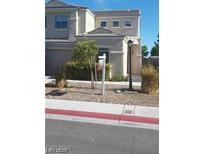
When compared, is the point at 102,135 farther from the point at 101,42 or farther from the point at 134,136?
the point at 101,42

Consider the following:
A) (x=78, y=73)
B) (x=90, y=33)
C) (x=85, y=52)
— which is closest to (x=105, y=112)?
(x=85, y=52)

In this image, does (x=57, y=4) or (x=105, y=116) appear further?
(x=57, y=4)

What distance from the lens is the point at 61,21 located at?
2475cm

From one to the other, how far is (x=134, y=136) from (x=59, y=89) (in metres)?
7.88

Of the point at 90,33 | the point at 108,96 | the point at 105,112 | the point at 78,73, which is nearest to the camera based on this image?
the point at 105,112

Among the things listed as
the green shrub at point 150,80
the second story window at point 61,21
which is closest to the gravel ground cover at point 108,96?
the green shrub at point 150,80

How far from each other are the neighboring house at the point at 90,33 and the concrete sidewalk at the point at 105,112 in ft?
35.4

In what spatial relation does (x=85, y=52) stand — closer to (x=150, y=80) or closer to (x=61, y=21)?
(x=150, y=80)

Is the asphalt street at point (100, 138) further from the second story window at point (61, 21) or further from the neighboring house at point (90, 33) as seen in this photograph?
the second story window at point (61, 21)

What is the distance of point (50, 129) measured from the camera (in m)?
7.09

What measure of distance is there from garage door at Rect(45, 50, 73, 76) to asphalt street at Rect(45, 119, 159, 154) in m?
14.6

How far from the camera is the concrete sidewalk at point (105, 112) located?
8.40 metres

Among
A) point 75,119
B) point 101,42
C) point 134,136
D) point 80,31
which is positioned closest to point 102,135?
point 134,136

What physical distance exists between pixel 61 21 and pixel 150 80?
14365mm
